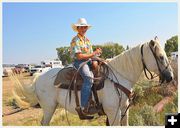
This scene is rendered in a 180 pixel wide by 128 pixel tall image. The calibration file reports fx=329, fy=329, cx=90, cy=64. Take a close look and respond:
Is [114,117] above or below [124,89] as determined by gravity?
below

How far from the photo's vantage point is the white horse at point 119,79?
4.62 metres

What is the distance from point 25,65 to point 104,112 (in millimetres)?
2538

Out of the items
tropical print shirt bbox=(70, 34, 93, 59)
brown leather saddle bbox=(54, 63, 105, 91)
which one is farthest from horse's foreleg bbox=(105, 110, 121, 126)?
tropical print shirt bbox=(70, 34, 93, 59)

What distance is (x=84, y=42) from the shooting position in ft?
16.2

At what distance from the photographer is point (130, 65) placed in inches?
191

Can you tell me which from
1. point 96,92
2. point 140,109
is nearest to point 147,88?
point 140,109

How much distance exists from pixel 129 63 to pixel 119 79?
11.0 inches

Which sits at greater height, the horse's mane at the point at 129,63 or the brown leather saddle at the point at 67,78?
the horse's mane at the point at 129,63

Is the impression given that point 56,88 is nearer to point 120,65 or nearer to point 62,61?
point 120,65

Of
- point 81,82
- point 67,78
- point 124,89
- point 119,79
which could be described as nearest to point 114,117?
point 124,89

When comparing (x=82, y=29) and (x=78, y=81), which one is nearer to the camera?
(x=78, y=81)

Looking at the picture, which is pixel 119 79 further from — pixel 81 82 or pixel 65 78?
pixel 65 78

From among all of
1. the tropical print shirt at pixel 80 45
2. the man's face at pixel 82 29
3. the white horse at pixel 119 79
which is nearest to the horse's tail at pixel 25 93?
the white horse at pixel 119 79

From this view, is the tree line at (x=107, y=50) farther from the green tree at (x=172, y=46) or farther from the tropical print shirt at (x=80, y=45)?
the tropical print shirt at (x=80, y=45)
